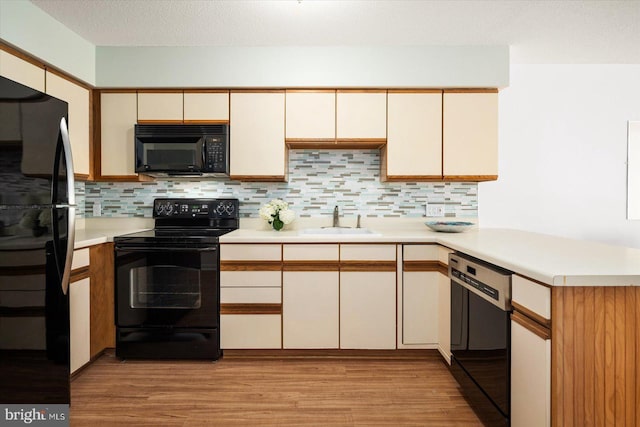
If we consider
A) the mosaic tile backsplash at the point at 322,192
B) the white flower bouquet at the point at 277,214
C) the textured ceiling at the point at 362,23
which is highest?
the textured ceiling at the point at 362,23

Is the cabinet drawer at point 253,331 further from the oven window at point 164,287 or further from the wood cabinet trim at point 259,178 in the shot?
the wood cabinet trim at point 259,178

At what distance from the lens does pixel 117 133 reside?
119 inches

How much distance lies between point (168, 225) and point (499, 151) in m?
2.85

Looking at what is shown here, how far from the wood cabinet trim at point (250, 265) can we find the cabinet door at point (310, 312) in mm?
89

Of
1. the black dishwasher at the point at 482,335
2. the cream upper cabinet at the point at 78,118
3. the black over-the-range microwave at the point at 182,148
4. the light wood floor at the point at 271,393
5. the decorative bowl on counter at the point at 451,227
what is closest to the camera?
the black dishwasher at the point at 482,335

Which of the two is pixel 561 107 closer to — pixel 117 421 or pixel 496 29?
pixel 496 29

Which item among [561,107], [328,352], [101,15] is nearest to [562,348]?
[328,352]

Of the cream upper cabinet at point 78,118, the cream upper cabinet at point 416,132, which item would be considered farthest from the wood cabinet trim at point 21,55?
the cream upper cabinet at point 416,132

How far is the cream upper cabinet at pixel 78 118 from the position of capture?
2637 millimetres

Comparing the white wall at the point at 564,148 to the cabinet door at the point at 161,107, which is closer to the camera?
the cabinet door at the point at 161,107

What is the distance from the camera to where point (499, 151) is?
3.30 m

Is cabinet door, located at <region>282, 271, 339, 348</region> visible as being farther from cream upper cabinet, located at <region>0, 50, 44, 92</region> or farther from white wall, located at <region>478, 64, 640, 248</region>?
cream upper cabinet, located at <region>0, 50, 44, 92</region>

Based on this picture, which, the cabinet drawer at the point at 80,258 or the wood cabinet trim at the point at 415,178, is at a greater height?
the wood cabinet trim at the point at 415,178

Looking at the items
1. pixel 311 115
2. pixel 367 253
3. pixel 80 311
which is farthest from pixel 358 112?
pixel 80 311
